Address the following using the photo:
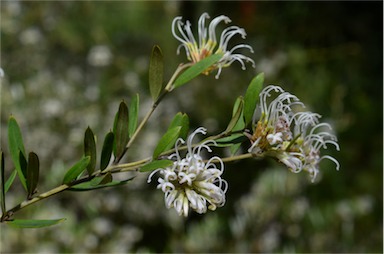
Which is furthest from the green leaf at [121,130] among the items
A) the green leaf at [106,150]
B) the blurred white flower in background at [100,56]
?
the blurred white flower in background at [100,56]

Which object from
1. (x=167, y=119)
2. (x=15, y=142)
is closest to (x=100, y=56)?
(x=167, y=119)

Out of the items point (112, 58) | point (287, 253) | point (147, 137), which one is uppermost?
point (112, 58)

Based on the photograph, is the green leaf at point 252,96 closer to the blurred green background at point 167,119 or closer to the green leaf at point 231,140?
the green leaf at point 231,140

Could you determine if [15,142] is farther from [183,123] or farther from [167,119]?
[167,119]

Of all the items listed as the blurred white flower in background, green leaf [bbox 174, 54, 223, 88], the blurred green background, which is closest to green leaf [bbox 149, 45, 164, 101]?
green leaf [bbox 174, 54, 223, 88]

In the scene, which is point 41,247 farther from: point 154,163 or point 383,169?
point 383,169

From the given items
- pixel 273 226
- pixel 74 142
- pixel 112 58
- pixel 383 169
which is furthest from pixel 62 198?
pixel 383 169
